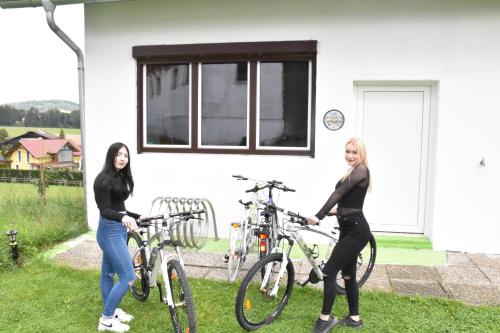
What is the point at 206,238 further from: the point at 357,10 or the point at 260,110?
the point at 357,10

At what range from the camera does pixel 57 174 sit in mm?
7633

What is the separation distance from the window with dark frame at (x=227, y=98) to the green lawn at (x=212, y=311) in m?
2.52

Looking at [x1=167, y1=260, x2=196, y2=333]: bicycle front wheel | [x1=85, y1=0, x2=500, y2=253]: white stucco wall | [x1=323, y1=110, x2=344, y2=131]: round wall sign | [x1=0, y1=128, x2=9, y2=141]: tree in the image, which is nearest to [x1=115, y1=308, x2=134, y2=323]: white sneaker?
[x1=167, y1=260, x2=196, y2=333]: bicycle front wheel

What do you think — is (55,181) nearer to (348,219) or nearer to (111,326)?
(111,326)

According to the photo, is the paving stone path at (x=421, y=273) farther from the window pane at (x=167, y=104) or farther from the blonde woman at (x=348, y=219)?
the window pane at (x=167, y=104)

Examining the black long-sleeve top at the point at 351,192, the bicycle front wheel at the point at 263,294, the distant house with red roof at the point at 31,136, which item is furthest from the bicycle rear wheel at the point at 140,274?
the distant house with red roof at the point at 31,136

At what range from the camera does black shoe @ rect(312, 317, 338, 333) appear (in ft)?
11.8

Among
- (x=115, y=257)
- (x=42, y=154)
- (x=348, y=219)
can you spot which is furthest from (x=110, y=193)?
(x=42, y=154)

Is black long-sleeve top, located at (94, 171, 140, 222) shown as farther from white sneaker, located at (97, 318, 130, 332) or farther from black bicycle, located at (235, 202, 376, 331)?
black bicycle, located at (235, 202, 376, 331)

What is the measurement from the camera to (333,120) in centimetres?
607

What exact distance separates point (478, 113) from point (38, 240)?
636 cm

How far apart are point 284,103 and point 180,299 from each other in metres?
3.72

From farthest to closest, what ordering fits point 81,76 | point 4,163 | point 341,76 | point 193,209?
point 4,163 < point 81,76 < point 193,209 < point 341,76

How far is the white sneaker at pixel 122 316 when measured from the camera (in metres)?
3.87
